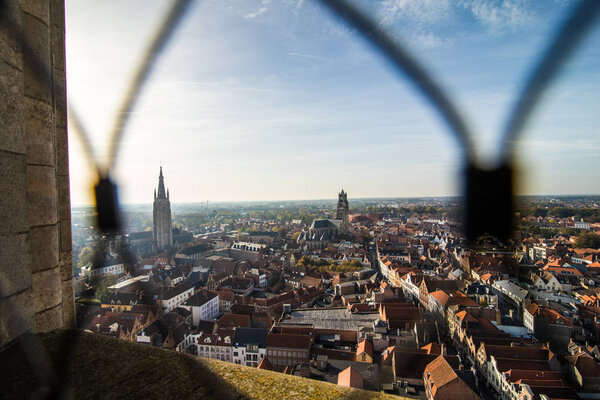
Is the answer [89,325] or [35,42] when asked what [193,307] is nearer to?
[89,325]

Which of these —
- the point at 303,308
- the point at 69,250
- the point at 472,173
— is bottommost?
Result: the point at 303,308

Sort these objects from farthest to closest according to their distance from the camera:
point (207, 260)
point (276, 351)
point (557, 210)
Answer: point (557, 210) < point (207, 260) < point (276, 351)

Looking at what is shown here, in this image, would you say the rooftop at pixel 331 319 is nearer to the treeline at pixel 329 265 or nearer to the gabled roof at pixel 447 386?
the gabled roof at pixel 447 386

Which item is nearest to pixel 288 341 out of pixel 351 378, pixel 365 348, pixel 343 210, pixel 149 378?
pixel 365 348

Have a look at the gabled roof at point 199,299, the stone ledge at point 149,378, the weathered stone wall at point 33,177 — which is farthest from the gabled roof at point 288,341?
the stone ledge at point 149,378

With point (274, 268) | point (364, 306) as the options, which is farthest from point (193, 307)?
point (274, 268)

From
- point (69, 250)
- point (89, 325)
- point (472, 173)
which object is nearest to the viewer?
point (69, 250)
